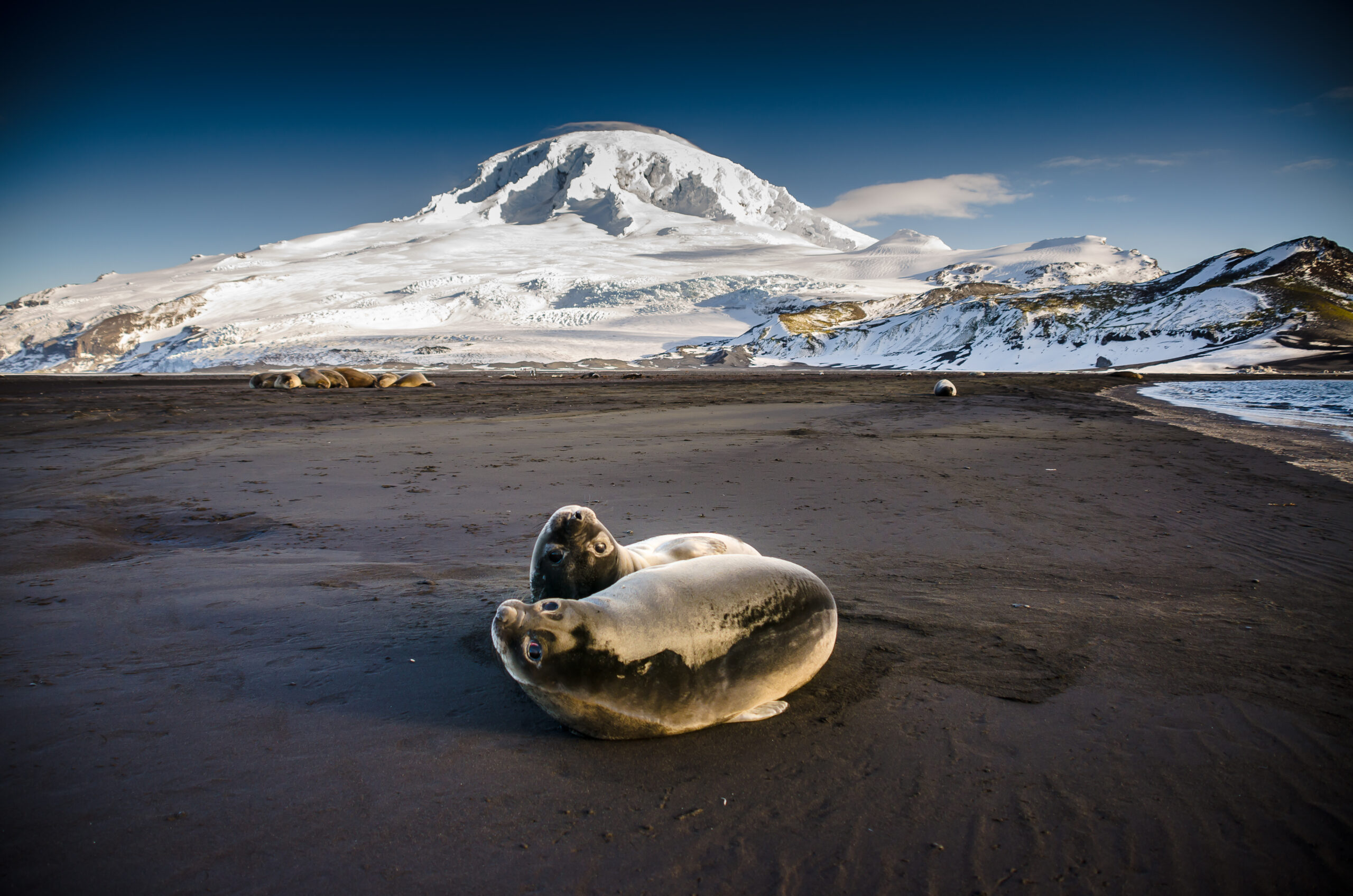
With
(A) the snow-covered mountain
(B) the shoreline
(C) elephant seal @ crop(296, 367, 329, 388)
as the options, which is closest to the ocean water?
(B) the shoreline

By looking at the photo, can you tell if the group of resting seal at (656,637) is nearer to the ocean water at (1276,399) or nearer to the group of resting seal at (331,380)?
the ocean water at (1276,399)

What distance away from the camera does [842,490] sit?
8250mm

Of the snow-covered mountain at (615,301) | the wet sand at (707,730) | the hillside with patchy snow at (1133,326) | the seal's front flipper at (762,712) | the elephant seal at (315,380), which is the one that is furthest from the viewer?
the snow-covered mountain at (615,301)

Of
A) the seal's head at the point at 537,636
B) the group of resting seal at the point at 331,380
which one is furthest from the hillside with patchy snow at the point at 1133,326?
the seal's head at the point at 537,636

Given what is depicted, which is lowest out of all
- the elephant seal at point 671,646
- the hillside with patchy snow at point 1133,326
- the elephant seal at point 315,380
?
the elephant seal at point 671,646

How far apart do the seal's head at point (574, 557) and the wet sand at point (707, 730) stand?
557 millimetres

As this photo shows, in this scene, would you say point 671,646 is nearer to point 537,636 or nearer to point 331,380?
point 537,636

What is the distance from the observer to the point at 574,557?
3.23 meters

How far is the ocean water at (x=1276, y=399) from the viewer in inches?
612

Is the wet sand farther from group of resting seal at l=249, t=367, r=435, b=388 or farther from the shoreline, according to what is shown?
group of resting seal at l=249, t=367, r=435, b=388

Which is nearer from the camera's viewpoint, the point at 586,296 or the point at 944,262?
the point at 586,296

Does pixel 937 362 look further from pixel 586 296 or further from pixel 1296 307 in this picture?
pixel 586 296

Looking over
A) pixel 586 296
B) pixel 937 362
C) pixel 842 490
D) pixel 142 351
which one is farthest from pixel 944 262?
pixel 842 490

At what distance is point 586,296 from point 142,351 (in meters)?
61.2
